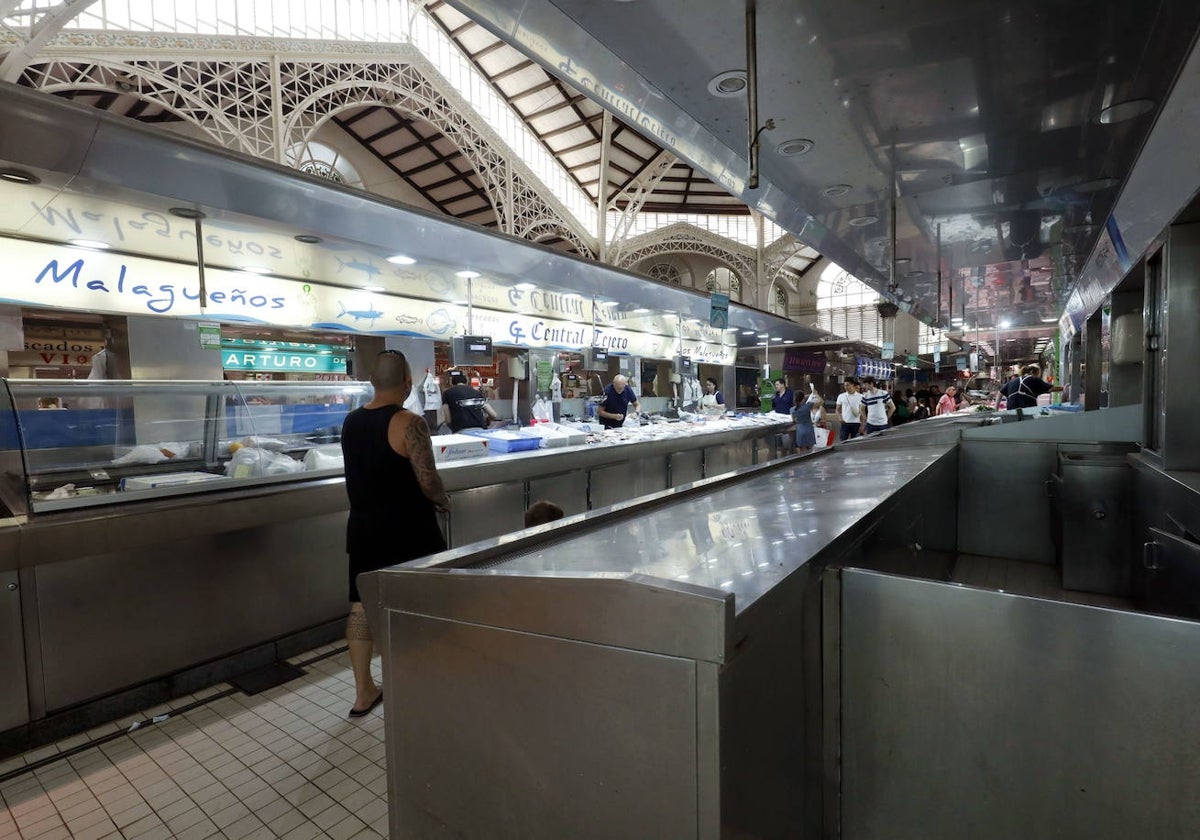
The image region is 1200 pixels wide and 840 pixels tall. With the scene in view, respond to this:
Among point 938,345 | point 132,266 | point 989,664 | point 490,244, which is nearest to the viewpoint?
point 989,664

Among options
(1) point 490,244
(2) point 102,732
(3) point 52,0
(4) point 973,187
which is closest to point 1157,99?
(4) point 973,187

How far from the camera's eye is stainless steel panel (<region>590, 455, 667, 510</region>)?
5.73 metres

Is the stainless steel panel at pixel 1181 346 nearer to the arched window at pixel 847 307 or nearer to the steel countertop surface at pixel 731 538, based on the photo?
the steel countertop surface at pixel 731 538

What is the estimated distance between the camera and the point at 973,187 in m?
3.95

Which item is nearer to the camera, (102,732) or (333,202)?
(102,732)

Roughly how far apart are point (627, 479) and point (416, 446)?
3.75 metres

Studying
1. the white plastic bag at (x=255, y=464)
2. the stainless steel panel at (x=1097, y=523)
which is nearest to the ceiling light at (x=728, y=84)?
the white plastic bag at (x=255, y=464)

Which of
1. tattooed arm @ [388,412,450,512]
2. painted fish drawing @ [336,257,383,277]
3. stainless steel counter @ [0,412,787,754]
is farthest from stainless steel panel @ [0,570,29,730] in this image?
painted fish drawing @ [336,257,383,277]

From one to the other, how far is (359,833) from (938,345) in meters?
14.7

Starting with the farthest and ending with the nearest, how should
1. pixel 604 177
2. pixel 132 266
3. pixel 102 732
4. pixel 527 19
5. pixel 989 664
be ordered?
pixel 604 177 → pixel 132 266 → pixel 102 732 → pixel 527 19 → pixel 989 664

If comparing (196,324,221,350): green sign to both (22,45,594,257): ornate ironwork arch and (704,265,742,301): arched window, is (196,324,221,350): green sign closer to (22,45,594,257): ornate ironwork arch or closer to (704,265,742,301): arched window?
(22,45,594,257): ornate ironwork arch

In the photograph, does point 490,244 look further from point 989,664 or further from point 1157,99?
point 989,664

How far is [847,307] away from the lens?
27.7 meters

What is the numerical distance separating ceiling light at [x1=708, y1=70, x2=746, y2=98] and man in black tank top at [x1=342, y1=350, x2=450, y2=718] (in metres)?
1.87
